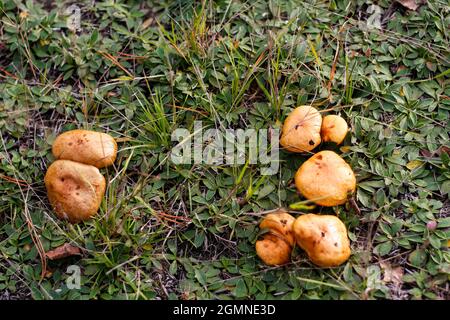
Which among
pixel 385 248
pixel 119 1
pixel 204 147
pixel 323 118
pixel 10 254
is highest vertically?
pixel 119 1

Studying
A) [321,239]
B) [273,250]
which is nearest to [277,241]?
[273,250]

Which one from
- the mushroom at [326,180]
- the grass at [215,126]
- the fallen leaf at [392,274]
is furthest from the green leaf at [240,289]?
the fallen leaf at [392,274]

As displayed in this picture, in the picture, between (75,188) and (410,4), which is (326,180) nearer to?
(75,188)

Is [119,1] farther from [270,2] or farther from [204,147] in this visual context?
[204,147]

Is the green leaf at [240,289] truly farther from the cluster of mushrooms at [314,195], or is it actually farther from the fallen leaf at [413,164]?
the fallen leaf at [413,164]

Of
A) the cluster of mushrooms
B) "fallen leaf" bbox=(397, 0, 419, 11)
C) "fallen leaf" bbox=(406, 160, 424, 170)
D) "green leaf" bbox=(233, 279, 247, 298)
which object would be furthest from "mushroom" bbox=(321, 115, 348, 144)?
"fallen leaf" bbox=(397, 0, 419, 11)

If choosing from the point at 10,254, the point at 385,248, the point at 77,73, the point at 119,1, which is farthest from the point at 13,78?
the point at 385,248
